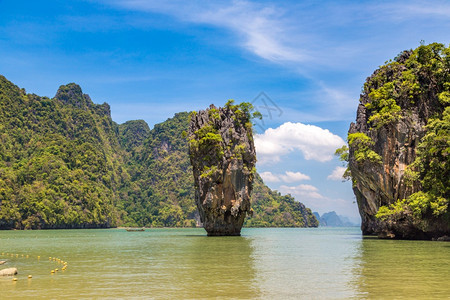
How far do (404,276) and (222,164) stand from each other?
119 feet

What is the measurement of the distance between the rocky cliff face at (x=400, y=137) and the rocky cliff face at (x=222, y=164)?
14098 mm

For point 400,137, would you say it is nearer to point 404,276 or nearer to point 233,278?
point 404,276

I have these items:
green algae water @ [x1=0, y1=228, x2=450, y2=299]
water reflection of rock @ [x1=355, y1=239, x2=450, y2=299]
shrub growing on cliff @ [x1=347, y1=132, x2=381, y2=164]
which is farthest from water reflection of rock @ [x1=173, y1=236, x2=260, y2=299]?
shrub growing on cliff @ [x1=347, y1=132, x2=381, y2=164]

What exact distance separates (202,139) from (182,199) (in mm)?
136207

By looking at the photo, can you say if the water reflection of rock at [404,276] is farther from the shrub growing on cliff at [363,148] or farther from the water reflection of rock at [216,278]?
the shrub growing on cliff at [363,148]

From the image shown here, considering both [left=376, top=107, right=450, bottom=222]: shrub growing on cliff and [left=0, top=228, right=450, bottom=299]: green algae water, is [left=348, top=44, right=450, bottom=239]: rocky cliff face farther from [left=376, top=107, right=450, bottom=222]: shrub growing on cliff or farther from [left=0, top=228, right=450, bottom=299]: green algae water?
[left=0, top=228, right=450, bottom=299]: green algae water

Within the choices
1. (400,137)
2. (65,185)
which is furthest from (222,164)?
(65,185)

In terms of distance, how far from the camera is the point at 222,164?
178 ft

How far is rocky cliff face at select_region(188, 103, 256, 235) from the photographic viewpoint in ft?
178

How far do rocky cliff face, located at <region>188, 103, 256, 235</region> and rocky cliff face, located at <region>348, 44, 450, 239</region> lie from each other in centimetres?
1410

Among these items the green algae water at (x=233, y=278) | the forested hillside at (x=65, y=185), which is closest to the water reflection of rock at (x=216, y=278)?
the green algae water at (x=233, y=278)

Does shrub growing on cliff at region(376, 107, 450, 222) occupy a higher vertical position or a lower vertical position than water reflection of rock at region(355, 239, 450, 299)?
higher

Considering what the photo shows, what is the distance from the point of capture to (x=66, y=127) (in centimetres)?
17688

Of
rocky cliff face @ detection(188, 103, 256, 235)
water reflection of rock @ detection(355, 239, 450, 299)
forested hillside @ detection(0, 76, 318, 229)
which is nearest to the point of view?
water reflection of rock @ detection(355, 239, 450, 299)
